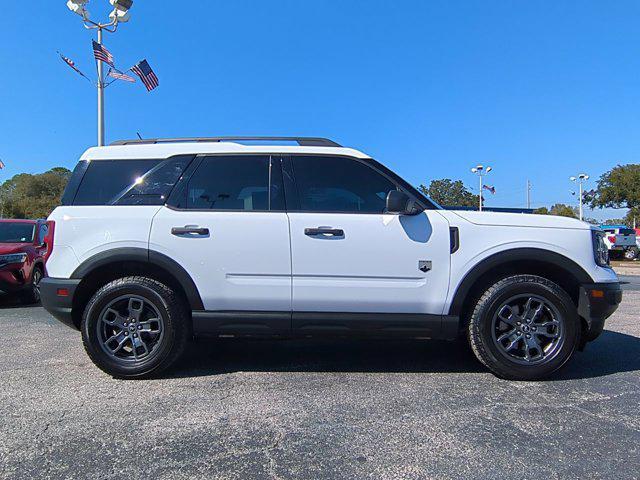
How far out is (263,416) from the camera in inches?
126

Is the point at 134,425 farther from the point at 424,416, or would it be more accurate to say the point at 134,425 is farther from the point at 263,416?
the point at 424,416

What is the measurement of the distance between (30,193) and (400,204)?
6735cm

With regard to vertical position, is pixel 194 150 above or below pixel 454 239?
above

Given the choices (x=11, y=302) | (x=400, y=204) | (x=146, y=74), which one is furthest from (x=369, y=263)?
(x=146, y=74)

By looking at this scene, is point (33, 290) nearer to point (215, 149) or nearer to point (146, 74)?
point (215, 149)

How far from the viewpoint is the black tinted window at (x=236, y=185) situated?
401 cm

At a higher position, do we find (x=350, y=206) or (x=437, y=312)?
(x=350, y=206)

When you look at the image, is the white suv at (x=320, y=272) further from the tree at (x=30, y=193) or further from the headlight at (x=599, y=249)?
the tree at (x=30, y=193)

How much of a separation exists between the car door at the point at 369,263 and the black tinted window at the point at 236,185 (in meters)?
0.35

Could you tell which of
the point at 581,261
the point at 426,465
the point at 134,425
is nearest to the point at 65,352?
the point at 134,425

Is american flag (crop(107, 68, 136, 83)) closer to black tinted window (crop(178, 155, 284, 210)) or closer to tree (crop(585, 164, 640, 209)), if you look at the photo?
black tinted window (crop(178, 155, 284, 210))

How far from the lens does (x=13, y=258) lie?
809 cm

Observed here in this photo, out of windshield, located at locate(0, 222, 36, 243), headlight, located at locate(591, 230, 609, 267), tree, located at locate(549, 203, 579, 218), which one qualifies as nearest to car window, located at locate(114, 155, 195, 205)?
headlight, located at locate(591, 230, 609, 267)

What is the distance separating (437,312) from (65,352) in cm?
381
